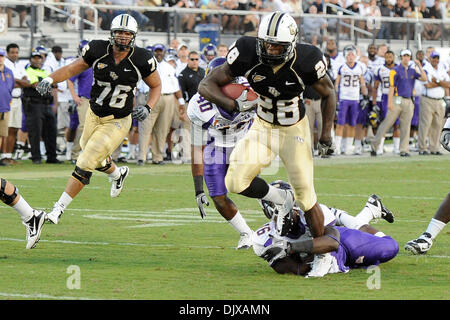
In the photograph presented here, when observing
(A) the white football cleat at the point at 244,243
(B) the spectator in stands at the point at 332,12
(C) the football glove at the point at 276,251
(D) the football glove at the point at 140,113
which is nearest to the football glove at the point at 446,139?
(A) the white football cleat at the point at 244,243

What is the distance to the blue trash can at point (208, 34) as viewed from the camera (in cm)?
2003

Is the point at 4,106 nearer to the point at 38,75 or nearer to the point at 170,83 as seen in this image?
the point at 38,75

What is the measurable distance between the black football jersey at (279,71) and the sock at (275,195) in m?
0.70

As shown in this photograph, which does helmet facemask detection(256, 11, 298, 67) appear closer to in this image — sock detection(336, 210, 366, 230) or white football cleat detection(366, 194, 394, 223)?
sock detection(336, 210, 366, 230)

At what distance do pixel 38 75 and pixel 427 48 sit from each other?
896 centimetres

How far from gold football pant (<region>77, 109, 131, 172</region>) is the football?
172 cm

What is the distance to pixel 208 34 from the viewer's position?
20062 mm

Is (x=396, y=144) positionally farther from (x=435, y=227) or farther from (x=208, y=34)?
(x=435, y=227)

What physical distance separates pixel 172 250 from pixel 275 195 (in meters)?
1.02

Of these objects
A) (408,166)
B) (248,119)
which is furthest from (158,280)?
(408,166)

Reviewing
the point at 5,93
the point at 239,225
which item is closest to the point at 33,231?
the point at 239,225

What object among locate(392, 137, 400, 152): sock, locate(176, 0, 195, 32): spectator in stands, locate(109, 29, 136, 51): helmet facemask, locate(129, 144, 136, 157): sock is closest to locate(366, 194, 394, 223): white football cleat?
locate(109, 29, 136, 51): helmet facemask

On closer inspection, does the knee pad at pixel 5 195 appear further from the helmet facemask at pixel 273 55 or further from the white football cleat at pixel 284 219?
the helmet facemask at pixel 273 55

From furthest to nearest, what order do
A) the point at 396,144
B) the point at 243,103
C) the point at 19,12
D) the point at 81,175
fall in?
1. the point at 396,144
2. the point at 19,12
3. the point at 81,175
4. the point at 243,103
